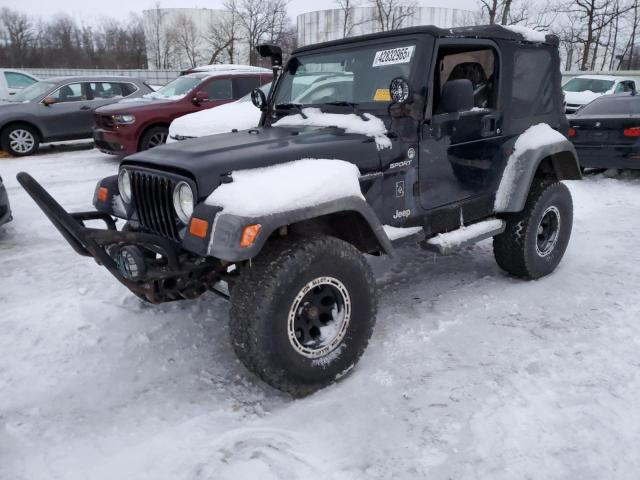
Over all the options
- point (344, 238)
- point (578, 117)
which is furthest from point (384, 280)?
point (578, 117)

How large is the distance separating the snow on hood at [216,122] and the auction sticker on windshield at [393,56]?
12.5 feet

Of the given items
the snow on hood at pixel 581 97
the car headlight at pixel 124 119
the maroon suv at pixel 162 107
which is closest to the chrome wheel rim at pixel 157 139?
the maroon suv at pixel 162 107

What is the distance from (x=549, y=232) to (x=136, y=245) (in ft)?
11.5

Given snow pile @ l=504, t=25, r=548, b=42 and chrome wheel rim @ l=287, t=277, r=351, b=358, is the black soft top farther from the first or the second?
chrome wheel rim @ l=287, t=277, r=351, b=358

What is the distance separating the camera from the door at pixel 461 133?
11.7ft

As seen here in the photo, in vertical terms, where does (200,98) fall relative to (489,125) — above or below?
above

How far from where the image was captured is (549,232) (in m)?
4.65

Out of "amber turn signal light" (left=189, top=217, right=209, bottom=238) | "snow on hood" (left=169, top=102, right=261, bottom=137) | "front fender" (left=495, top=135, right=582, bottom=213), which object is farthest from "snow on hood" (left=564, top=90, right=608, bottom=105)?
"amber turn signal light" (left=189, top=217, right=209, bottom=238)

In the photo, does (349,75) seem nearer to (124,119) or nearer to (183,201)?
(183,201)

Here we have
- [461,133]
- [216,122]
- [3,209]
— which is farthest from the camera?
[216,122]

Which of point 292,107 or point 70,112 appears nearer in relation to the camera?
point 292,107

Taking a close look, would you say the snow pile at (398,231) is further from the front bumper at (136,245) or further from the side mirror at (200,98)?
the side mirror at (200,98)

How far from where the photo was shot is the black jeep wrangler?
2697 mm

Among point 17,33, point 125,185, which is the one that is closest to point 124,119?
point 125,185
